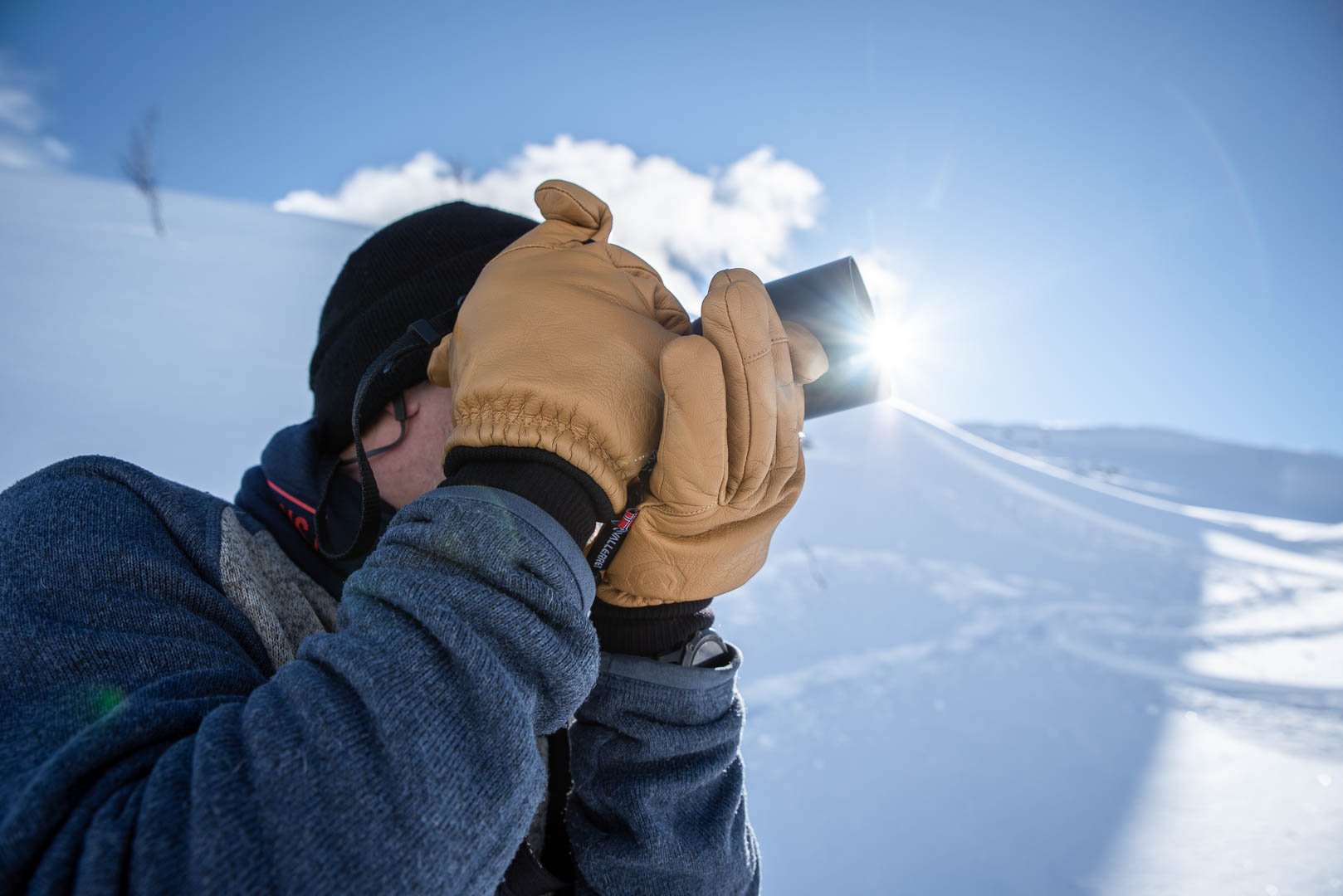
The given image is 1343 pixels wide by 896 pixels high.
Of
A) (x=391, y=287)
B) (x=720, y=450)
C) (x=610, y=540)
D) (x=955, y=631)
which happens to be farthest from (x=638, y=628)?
(x=955, y=631)

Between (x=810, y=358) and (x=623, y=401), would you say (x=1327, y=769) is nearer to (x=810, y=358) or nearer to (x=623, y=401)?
(x=810, y=358)

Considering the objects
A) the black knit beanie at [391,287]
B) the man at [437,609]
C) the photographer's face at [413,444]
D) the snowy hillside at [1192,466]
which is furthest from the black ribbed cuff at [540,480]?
the snowy hillside at [1192,466]

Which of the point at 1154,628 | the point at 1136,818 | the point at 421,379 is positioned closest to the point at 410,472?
the point at 421,379

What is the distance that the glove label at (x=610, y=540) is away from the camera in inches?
34.7

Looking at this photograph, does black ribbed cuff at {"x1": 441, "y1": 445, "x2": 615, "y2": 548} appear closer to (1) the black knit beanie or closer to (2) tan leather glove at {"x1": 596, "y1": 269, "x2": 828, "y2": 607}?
(2) tan leather glove at {"x1": 596, "y1": 269, "x2": 828, "y2": 607}

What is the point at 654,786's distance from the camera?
941 millimetres

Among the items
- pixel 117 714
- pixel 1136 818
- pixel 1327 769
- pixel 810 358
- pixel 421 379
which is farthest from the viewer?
pixel 1327 769

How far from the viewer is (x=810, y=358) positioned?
0.93m

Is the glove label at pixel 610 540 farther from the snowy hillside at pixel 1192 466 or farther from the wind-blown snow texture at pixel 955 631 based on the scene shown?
the snowy hillside at pixel 1192 466

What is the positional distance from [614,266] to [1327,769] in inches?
162

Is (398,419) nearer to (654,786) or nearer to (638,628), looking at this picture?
(638,628)

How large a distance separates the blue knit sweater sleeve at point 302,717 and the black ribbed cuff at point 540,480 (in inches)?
1.6

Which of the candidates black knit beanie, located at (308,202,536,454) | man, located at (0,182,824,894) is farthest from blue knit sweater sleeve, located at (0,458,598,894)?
black knit beanie, located at (308,202,536,454)

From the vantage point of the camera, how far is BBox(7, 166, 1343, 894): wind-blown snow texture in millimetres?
2328
